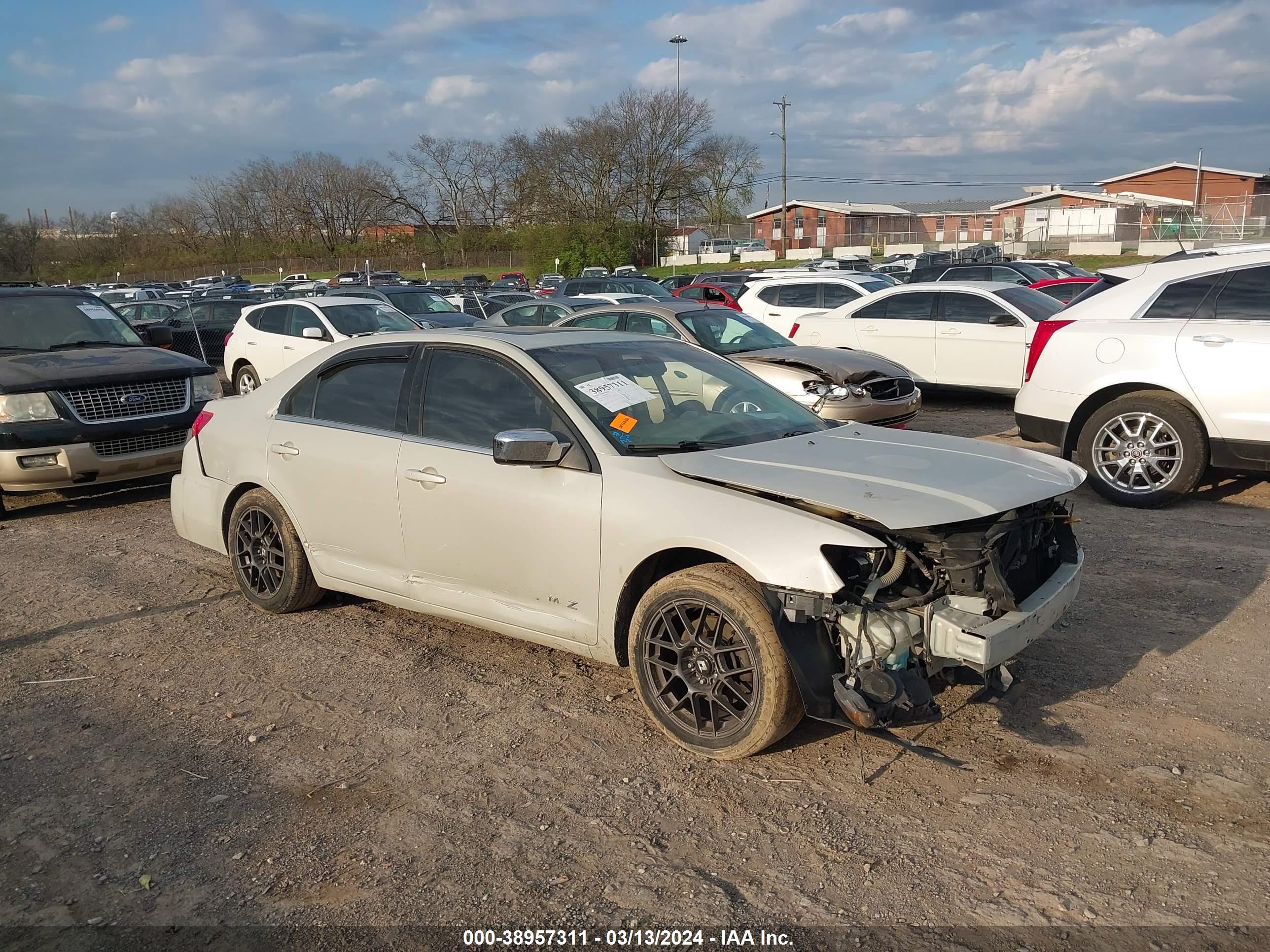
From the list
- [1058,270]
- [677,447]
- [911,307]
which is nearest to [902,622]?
[677,447]

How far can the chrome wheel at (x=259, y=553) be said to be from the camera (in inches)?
230

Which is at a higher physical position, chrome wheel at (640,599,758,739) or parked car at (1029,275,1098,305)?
parked car at (1029,275,1098,305)

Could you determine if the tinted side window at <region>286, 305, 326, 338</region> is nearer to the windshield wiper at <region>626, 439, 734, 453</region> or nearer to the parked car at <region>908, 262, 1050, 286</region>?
the windshield wiper at <region>626, 439, 734, 453</region>

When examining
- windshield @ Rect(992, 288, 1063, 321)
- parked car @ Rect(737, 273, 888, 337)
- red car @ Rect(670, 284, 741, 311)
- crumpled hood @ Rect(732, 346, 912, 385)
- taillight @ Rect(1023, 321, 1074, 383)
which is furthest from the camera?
red car @ Rect(670, 284, 741, 311)

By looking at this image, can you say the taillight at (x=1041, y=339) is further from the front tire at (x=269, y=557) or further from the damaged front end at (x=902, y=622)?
A: the front tire at (x=269, y=557)

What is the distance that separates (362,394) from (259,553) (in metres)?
1.27

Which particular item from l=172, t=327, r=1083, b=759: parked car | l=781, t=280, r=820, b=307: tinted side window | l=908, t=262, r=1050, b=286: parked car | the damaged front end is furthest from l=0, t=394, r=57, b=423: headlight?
l=908, t=262, r=1050, b=286: parked car

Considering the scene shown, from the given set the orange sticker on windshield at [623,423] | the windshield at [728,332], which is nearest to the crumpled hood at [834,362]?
the windshield at [728,332]

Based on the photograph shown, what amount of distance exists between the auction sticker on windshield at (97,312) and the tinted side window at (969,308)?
988cm

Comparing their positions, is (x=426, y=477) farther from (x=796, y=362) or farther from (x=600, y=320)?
(x=600, y=320)

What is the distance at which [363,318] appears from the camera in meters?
15.2

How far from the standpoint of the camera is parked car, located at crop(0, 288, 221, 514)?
27.6ft

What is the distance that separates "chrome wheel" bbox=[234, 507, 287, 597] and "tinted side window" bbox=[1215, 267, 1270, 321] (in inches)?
266

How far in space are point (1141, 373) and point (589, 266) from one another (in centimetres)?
5726
